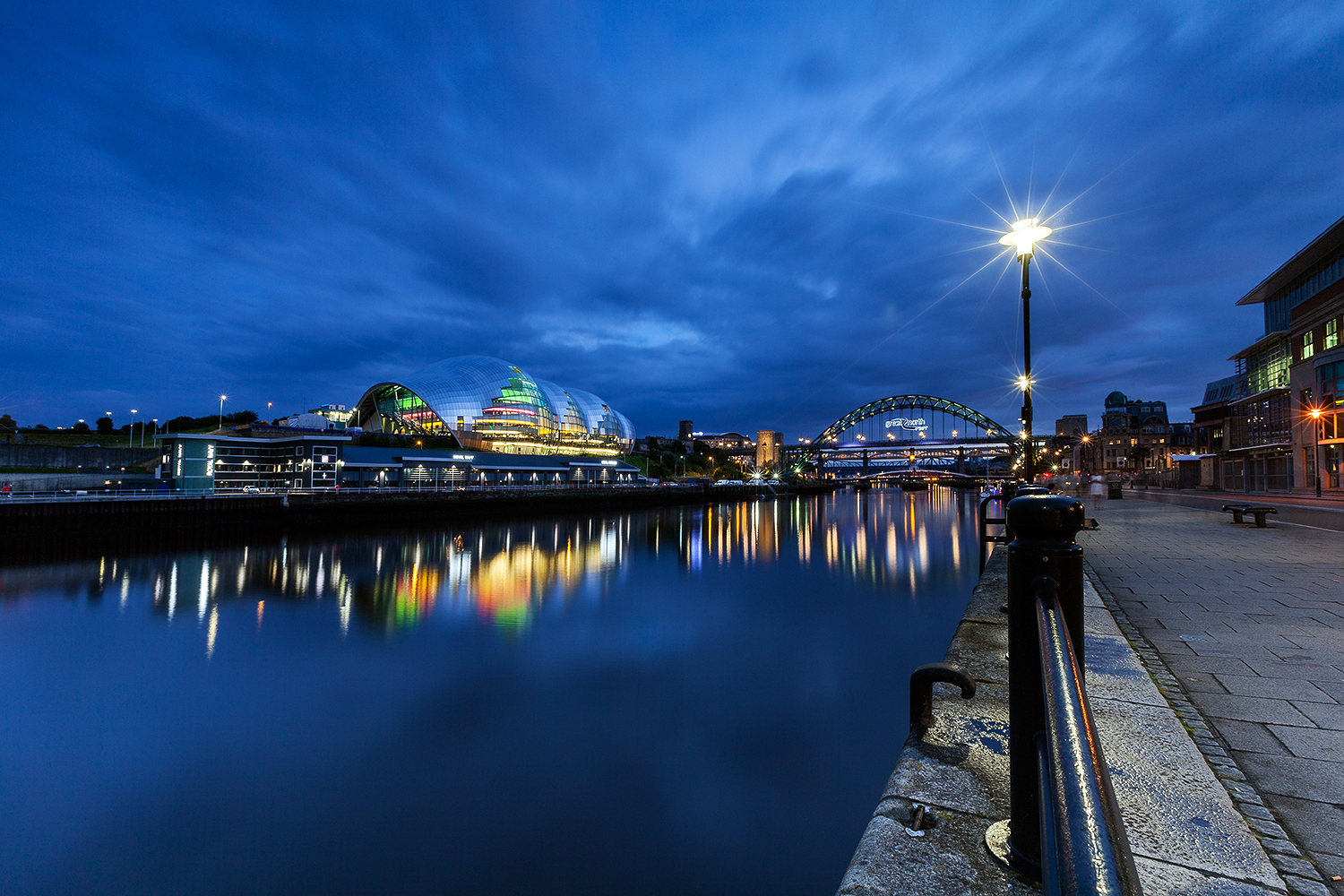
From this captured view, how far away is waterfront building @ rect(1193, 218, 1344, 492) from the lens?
3058 centimetres

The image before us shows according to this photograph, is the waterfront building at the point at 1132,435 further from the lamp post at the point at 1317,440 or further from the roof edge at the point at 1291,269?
the lamp post at the point at 1317,440

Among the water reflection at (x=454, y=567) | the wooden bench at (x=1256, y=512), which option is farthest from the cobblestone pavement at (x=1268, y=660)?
the water reflection at (x=454, y=567)

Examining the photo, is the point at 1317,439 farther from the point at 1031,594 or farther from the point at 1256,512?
the point at 1031,594

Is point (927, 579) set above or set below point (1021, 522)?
below

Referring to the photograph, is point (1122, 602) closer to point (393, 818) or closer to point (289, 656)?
point (393, 818)

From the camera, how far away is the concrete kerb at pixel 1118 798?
8.00ft

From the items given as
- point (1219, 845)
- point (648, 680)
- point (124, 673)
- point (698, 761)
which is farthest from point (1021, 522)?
point (124, 673)

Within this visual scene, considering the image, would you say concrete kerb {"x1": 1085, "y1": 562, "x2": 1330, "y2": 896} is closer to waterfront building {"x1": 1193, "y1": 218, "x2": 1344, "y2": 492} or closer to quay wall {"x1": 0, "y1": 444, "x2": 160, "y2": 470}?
waterfront building {"x1": 1193, "y1": 218, "x2": 1344, "y2": 492}

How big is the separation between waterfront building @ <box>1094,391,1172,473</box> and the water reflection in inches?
3568

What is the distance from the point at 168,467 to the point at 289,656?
138 feet

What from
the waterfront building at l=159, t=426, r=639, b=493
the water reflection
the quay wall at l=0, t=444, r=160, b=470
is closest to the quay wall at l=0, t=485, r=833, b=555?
the water reflection

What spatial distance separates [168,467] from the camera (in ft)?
137

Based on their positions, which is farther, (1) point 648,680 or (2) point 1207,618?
(1) point 648,680

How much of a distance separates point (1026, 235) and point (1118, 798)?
11.6 meters
